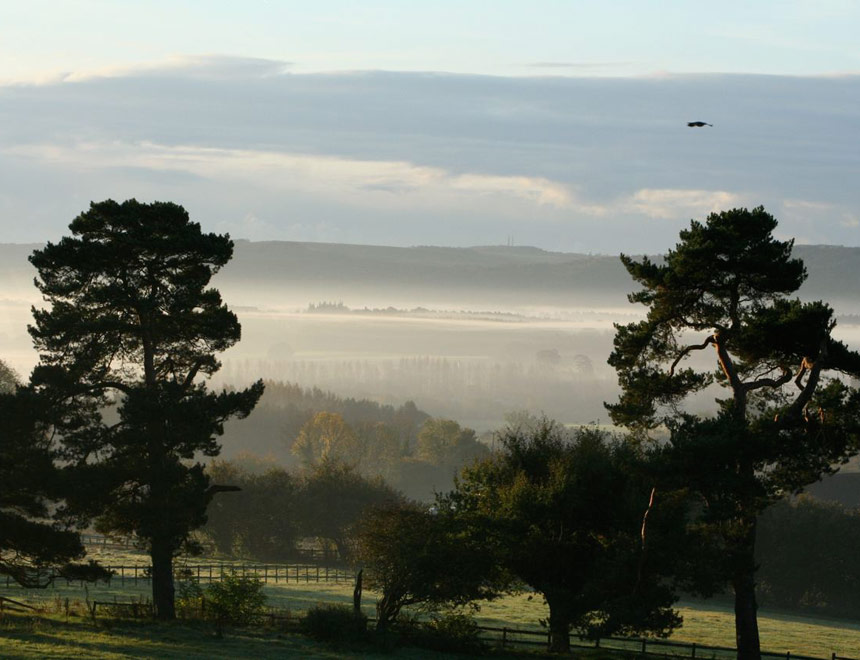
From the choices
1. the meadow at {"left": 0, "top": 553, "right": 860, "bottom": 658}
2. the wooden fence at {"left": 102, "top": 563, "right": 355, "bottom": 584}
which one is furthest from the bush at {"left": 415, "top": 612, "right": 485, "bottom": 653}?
the wooden fence at {"left": 102, "top": 563, "right": 355, "bottom": 584}

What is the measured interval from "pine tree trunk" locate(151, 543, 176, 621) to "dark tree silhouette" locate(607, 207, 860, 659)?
61.0ft

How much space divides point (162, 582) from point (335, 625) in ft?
24.1

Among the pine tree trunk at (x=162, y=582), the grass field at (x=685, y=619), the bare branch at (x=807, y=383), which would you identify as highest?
the bare branch at (x=807, y=383)

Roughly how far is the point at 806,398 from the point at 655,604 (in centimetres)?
898

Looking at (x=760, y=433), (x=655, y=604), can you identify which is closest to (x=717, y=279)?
(x=760, y=433)

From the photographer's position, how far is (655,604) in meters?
44.3

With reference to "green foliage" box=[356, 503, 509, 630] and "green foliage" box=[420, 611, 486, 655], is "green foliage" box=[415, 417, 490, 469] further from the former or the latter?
"green foliage" box=[420, 611, 486, 655]

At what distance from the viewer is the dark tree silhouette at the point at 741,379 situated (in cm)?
4188

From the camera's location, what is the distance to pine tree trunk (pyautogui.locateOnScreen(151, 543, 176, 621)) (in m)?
49.4

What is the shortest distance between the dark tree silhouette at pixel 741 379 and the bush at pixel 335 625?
12.8 m

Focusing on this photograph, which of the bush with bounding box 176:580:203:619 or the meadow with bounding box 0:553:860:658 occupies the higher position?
the bush with bounding box 176:580:203:619

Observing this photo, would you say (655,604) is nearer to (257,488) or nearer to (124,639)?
(124,639)

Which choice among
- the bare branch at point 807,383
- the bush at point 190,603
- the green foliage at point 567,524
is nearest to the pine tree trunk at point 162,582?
the bush at point 190,603

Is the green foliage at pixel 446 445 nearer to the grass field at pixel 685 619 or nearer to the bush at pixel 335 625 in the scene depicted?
the grass field at pixel 685 619
